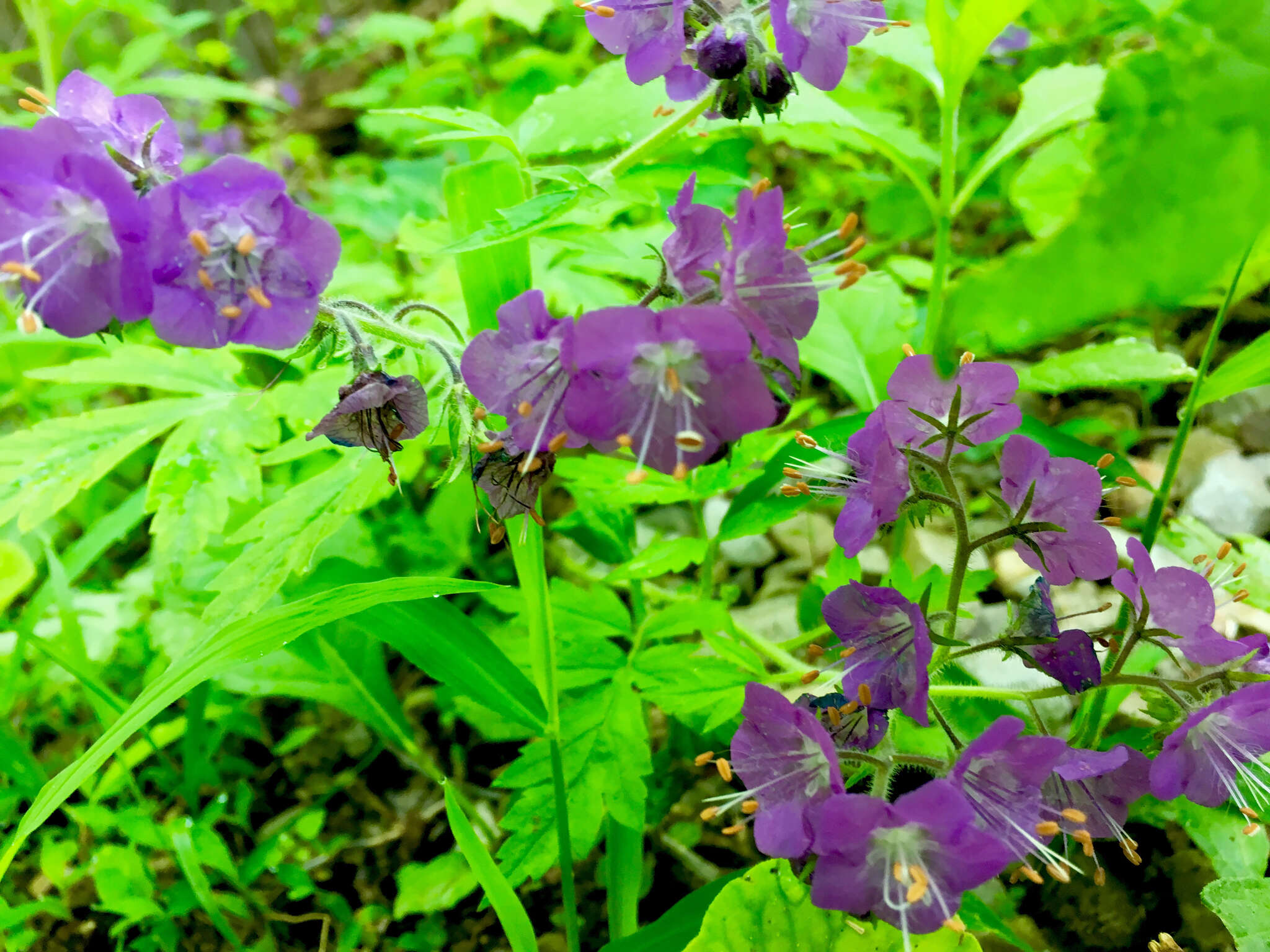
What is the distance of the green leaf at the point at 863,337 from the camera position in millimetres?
1658

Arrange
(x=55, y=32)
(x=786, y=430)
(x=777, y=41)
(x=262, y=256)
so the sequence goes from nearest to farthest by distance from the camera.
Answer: (x=262, y=256) < (x=777, y=41) < (x=786, y=430) < (x=55, y=32)

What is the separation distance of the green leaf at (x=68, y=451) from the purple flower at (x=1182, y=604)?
1562 millimetres

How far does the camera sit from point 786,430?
195cm

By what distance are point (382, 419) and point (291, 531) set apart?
0.36 m

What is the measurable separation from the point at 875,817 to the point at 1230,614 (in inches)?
51.8

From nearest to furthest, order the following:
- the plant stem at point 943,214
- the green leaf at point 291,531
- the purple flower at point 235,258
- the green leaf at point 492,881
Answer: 1. the purple flower at point 235,258
2. the green leaf at point 492,881
3. the green leaf at point 291,531
4. the plant stem at point 943,214

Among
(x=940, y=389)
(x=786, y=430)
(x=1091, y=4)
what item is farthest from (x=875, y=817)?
(x=1091, y=4)

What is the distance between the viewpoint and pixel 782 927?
0.95m

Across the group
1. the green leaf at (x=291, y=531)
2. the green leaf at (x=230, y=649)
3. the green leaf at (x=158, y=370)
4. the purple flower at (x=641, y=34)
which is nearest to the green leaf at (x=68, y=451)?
the green leaf at (x=158, y=370)

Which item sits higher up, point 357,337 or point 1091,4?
point 1091,4

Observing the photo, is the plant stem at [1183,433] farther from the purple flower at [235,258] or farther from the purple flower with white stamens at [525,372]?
the purple flower at [235,258]

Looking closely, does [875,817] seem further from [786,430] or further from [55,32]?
[55,32]

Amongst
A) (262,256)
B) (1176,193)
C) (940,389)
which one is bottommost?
(940,389)

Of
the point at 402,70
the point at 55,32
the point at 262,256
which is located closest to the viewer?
the point at 262,256
